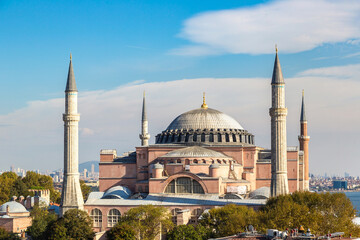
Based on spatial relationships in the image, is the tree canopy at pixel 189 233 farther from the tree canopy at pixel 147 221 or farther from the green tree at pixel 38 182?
the green tree at pixel 38 182

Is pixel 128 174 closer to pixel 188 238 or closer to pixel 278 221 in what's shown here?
pixel 188 238

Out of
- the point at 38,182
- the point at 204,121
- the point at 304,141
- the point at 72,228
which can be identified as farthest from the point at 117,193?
the point at 38,182

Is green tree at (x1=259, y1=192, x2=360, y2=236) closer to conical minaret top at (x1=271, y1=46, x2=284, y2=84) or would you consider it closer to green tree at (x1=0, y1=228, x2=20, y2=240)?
conical minaret top at (x1=271, y1=46, x2=284, y2=84)

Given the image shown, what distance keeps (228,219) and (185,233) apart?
327 cm

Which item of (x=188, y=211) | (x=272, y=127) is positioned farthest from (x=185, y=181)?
(x=272, y=127)

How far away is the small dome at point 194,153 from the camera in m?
65.8

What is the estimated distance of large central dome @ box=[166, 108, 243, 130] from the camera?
72.8 m

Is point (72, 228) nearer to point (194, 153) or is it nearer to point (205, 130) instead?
point (194, 153)

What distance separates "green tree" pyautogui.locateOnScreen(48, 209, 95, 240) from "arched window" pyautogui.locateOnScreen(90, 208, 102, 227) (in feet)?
15.9

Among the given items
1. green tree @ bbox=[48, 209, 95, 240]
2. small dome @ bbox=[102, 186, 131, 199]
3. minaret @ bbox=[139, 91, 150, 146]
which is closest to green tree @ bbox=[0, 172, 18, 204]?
minaret @ bbox=[139, 91, 150, 146]

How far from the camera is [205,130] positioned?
7206cm

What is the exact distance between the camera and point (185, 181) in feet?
207

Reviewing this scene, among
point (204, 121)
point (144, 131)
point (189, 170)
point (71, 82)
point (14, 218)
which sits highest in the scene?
point (71, 82)

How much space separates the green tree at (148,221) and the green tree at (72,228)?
3050mm
